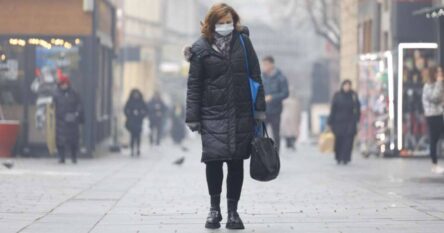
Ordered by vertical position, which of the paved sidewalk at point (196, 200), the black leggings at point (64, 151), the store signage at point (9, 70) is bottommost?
the paved sidewalk at point (196, 200)

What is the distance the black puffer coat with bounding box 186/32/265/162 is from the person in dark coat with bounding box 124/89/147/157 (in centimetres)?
2011

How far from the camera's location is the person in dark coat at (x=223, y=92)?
11523 millimetres

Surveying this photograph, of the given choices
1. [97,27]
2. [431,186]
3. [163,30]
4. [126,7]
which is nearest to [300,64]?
[163,30]

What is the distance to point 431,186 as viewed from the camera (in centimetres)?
1773

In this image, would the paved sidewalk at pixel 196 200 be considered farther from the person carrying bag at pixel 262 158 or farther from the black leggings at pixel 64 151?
the black leggings at pixel 64 151

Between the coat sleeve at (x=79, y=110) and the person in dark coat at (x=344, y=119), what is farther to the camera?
the person in dark coat at (x=344, y=119)

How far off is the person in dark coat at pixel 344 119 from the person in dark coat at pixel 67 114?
502 centimetres

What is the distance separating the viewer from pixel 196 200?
600 inches

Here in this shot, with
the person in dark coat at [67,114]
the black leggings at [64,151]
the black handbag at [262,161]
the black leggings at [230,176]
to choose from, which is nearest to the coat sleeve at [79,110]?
the person in dark coat at [67,114]

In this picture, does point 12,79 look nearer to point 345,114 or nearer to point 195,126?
point 345,114

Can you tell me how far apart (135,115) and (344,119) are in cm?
775

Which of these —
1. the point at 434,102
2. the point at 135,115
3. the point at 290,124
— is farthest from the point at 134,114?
the point at 434,102

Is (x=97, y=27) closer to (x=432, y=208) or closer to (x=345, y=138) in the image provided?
(x=345, y=138)

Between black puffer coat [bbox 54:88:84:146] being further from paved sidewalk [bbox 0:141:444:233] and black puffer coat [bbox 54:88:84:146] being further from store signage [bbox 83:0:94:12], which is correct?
store signage [bbox 83:0:94:12]
